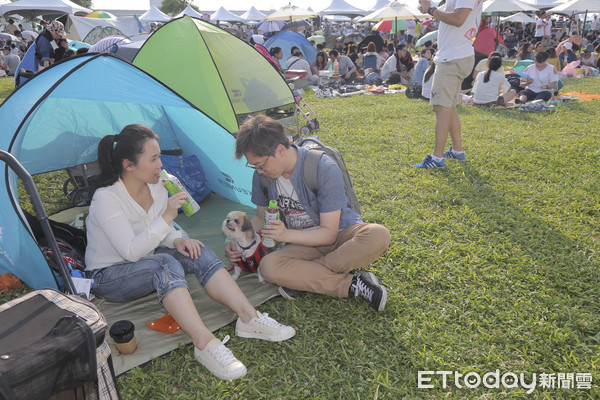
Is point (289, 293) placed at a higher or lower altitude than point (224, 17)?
lower

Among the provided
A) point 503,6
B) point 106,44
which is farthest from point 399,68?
point 106,44

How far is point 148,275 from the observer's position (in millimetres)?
2312

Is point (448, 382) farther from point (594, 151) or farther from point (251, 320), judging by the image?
point (594, 151)

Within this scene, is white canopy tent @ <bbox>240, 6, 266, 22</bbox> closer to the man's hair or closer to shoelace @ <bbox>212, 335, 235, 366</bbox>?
the man's hair

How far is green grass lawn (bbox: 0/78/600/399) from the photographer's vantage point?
2.11m

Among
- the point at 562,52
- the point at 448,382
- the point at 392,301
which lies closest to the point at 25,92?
the point at 392,301

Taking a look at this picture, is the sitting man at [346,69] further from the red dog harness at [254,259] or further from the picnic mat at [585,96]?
the red dog harness at [254,259]

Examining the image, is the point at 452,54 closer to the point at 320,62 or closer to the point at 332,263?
the point at 332,263

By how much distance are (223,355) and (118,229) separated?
0.91m

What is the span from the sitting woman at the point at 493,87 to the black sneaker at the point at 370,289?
6.72 metres

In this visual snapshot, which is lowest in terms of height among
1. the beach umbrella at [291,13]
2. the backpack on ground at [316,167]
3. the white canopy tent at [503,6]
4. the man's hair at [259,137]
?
the backpack on ground at [316,167]

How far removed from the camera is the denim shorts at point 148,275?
2275mm

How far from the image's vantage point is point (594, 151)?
16.9 ft

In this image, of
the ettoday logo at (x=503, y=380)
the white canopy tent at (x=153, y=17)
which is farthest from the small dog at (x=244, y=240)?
the white canopy tent at (x=153, y=17)
